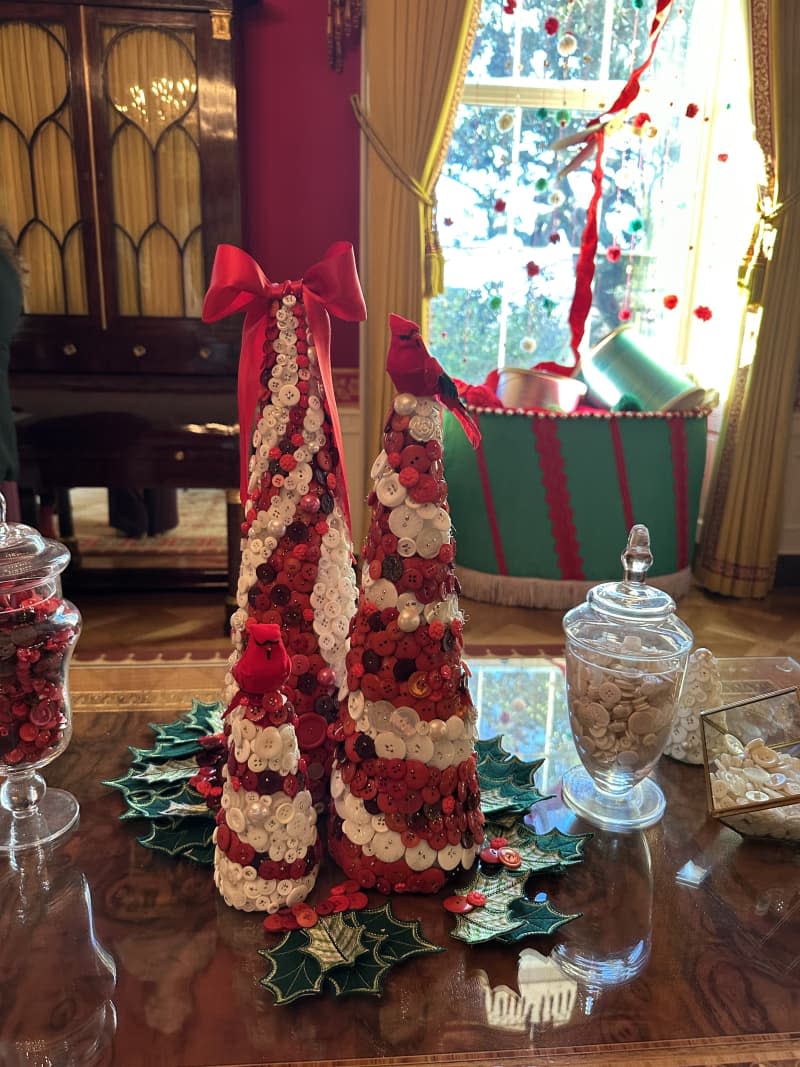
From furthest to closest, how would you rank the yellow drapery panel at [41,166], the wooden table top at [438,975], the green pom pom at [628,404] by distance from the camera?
the green pom pom at [628,404] → the yellow drapery panel at [41,166] → the wooden table top at [438,975]

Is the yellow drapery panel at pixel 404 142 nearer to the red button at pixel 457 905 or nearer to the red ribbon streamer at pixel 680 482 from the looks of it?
the red ribbon streamer at pixel 680 482

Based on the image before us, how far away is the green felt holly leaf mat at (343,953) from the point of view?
28.6 inches

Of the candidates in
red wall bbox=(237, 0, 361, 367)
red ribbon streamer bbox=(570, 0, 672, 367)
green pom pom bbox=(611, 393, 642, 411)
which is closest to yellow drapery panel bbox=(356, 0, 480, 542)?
red wall bbox=(237, 0, 361, 367)

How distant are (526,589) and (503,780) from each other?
2.03 metres

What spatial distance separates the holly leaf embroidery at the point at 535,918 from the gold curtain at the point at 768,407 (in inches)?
112

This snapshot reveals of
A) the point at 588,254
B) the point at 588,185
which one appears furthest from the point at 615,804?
the point at 588,185

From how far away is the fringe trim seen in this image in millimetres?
3088

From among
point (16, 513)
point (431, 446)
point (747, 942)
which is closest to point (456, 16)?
point (16, 513)

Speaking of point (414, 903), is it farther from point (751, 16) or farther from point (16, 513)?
point (751, 16)

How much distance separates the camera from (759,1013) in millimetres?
728

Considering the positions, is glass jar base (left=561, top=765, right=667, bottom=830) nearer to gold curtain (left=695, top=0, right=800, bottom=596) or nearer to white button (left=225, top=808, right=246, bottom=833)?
white button (left=225, top=808, right=246, bottom=833)

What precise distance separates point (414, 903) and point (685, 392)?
2.62 metres

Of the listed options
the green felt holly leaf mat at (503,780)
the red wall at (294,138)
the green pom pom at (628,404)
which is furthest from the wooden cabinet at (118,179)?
the green felt holly leaf mat at (503,780)

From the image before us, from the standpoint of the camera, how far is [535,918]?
2.71 feet
